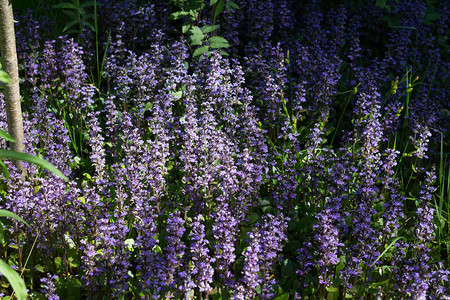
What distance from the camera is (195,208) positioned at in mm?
4832

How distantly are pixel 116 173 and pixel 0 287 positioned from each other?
1.33 metres

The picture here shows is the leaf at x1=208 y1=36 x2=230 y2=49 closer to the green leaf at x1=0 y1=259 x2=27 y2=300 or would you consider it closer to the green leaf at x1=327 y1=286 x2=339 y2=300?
the green leaf at x1=327 y1=286 x2=339 y2=300

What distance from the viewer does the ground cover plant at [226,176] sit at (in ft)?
13.2

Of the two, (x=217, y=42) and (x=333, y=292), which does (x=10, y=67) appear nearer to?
(x=217, y=42)

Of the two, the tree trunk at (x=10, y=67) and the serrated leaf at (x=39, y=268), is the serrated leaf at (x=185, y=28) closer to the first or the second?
the tree trunk at (x=10, y=67)

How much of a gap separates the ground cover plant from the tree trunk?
185 mm

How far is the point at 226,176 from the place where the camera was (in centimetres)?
442

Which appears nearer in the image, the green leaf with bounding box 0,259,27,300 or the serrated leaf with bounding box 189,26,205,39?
the green leaf with bounding box 0,259,27,300

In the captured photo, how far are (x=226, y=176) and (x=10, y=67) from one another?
226 cm

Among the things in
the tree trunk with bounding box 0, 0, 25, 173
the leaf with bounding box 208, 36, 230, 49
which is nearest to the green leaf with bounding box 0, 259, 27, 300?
the tree trunk with bounding box 0, 0, 25, 173

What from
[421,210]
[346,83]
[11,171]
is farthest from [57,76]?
[421,210]

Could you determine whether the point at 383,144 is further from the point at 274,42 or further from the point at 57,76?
the point at 57,76

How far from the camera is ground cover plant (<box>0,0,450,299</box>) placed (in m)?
4.03

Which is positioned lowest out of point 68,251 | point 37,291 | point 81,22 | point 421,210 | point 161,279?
point 37,291
